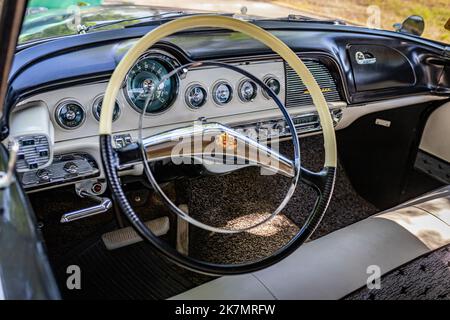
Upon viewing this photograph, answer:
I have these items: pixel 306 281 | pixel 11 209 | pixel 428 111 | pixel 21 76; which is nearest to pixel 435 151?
pixel 428 111

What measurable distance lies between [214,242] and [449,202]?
1034 mm

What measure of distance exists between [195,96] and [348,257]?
763 mm

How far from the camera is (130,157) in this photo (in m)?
1.09

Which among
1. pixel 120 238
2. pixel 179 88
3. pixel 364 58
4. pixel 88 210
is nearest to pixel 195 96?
pixel 179 88

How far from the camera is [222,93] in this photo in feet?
5.58

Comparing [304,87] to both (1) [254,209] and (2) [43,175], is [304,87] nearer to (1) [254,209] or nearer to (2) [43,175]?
(1) [254,209]

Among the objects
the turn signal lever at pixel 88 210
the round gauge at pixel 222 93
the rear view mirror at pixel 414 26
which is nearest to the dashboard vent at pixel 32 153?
the turn signal lever at pixel 88 210

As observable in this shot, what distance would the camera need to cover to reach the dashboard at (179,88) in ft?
4.38

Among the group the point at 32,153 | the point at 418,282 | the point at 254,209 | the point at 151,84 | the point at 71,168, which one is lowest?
the point at 254,209

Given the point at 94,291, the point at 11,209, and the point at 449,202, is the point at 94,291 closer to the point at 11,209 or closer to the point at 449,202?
the point at 11,209

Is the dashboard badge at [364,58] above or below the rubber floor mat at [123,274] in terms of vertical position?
above

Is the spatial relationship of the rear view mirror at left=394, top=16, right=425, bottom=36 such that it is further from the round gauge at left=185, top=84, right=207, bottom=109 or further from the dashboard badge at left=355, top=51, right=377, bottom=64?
the round gauge at left=185, top=84, right=207, bottom=109

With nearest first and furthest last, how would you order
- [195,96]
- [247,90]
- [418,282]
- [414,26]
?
[418,282]
[195,96]
[247,90]
[414,26]

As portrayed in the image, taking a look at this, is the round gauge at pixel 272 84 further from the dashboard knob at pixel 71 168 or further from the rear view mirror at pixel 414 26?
the rear view mirror at pixel 414 26
